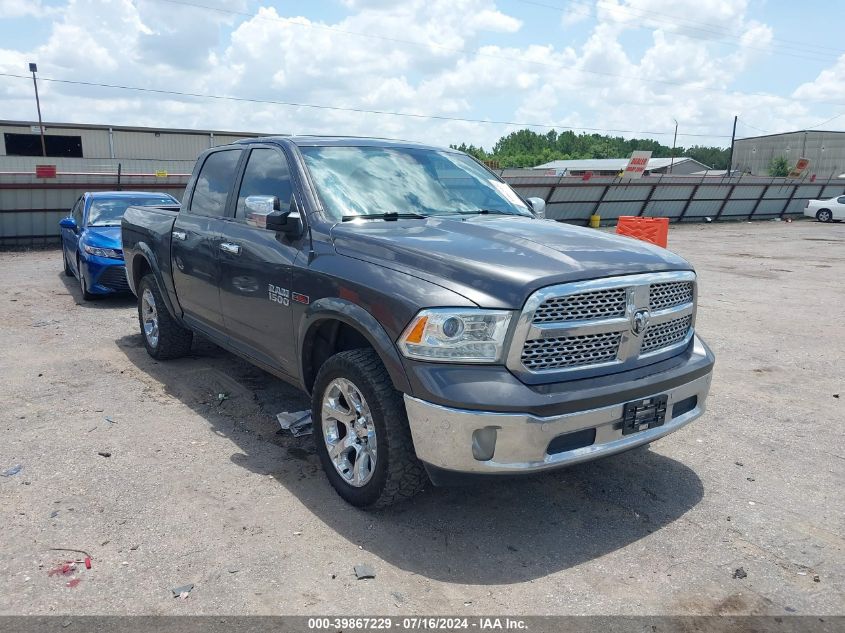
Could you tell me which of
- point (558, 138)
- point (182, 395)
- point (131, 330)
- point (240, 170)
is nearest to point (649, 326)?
point (240, 170)

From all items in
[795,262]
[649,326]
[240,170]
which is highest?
[240,170]

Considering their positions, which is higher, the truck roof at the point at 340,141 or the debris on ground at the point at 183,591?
the truck roof at the point at 340,141

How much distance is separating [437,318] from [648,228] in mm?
15891

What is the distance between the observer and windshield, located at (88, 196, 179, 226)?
10.6m

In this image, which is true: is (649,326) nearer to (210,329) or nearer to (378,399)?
(378,399)

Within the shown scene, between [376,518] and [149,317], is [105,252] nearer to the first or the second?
[149,317]

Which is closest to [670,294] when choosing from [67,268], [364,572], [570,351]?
[570,351]

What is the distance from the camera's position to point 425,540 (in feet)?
11.7

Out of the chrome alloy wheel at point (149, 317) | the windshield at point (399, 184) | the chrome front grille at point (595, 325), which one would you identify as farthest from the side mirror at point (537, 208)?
the chrome alloy wheel at point (149, 317)

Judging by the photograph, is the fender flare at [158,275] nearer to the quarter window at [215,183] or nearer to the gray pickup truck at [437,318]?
the quarter window at [215,183]

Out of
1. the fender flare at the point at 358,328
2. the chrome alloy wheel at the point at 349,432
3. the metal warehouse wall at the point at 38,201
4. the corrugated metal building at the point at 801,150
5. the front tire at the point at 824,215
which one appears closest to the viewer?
the fender flare at the point at 358,328

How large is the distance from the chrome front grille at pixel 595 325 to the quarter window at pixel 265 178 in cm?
207

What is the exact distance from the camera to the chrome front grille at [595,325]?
127 inches

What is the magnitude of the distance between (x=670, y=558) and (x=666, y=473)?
103 cm
